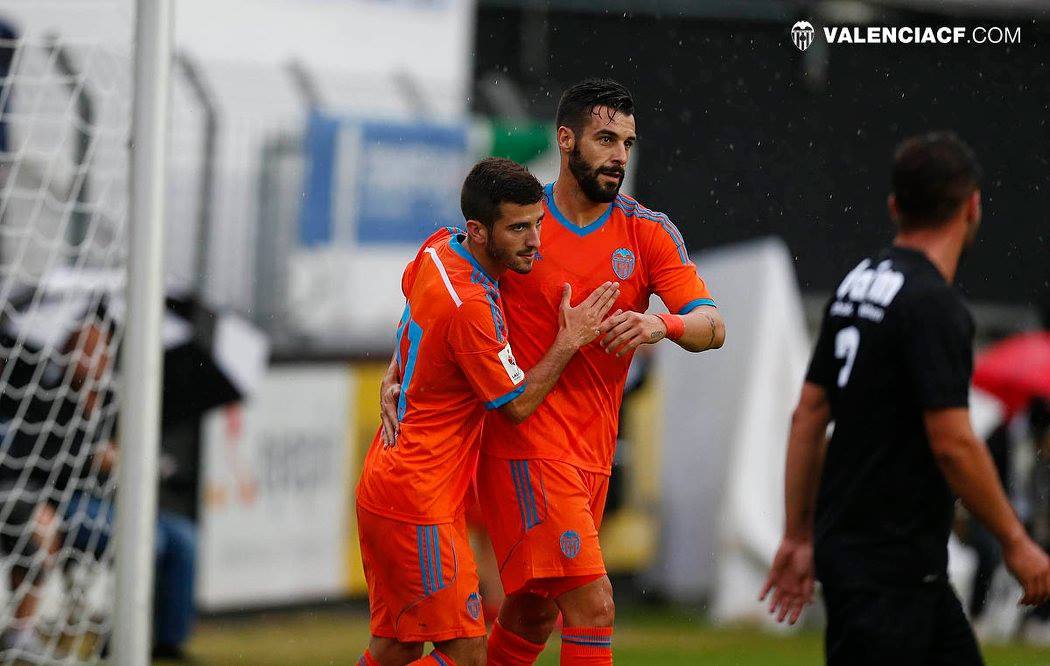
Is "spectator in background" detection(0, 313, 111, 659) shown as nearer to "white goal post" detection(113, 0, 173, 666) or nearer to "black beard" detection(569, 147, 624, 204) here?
"white goal post" detection(113, 0, 173, 666)

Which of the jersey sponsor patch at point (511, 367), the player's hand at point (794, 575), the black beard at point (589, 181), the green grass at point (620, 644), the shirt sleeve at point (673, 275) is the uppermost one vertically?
the black beard at point (589, 181)

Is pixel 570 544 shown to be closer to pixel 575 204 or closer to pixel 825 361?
pixel 825 361

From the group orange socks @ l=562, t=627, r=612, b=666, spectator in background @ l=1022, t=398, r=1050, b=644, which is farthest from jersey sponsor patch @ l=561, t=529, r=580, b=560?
spectator in background @ l=1022, t=398, r=1050, b=644

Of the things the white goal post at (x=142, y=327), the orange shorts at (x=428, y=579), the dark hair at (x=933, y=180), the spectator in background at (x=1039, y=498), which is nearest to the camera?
the dark hair at (x=933, y=180)

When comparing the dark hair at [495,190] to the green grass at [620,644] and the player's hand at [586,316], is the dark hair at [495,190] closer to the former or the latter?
the player's hand at [586,316]

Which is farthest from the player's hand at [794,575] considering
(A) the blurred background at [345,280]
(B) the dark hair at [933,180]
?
(A) the blurred background at [345,280]

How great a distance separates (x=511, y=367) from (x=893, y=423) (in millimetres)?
1043

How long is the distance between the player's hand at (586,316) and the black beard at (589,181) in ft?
0.97

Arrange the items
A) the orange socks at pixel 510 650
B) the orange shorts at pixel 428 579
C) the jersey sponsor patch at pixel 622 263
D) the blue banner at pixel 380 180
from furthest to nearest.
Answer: the blue banner at pixel 380 180 → the orange socks at pixel 510 650 → the jersey sponsor patch at pixel 622 263 → the orange shorts at pixel 428 579

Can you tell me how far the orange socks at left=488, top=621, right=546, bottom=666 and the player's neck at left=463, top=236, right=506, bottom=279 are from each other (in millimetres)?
1138

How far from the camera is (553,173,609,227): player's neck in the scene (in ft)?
13.8

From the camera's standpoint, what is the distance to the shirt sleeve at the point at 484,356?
3.92 metres

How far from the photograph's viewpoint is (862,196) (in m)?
8.73

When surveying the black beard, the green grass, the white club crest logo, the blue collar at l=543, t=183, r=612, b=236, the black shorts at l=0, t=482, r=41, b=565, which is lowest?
the green grass
